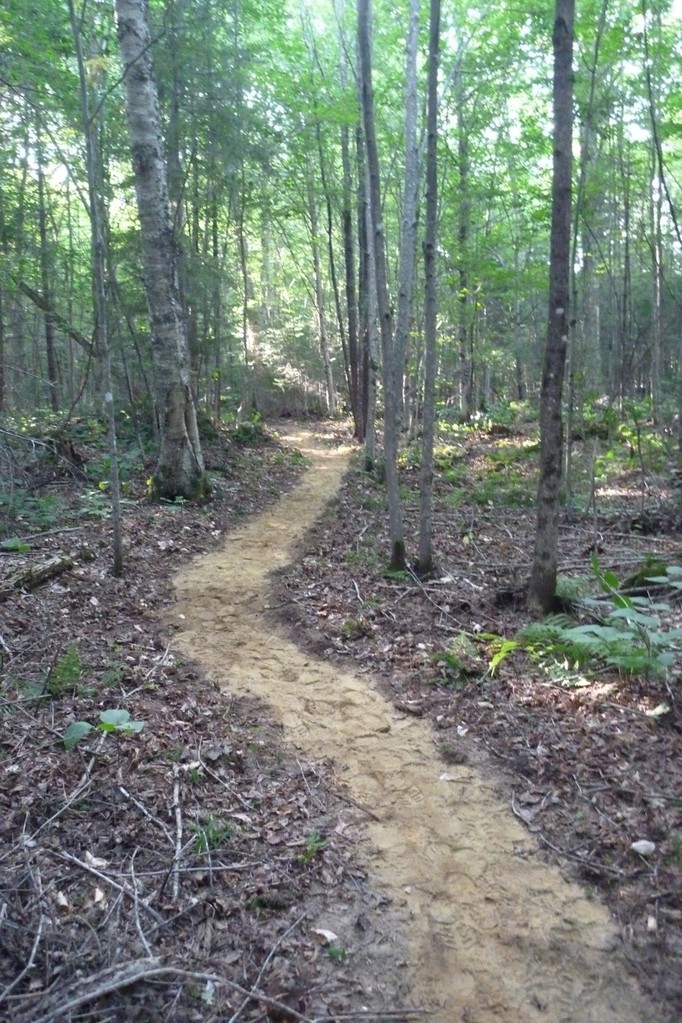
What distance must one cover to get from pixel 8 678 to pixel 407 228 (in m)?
7.68

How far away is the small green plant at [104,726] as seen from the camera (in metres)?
4.72

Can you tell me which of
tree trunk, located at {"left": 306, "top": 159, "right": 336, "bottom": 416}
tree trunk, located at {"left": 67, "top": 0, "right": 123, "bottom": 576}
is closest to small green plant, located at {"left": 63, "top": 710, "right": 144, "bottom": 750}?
tree trunk, located at {"left": 67, "top": 0, "right": 123, "bottom": 576}

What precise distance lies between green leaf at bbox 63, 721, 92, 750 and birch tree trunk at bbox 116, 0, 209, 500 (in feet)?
23.4

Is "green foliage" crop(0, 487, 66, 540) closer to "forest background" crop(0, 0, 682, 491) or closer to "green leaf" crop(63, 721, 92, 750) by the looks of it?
"forest background" crop(0, 0, 682, 491)

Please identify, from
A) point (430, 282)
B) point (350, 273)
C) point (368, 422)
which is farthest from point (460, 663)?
point (350, 273)

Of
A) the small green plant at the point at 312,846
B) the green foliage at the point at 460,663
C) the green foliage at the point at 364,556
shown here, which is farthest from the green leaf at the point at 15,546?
the small green plant at the point at 312,846

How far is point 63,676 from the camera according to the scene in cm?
546

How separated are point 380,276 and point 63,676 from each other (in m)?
5.56

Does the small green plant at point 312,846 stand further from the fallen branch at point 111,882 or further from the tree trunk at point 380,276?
the tree trunk at point 380,276

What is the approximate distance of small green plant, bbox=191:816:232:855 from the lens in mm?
4047

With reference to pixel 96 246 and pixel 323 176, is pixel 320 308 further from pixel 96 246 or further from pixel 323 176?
pixel 96 246

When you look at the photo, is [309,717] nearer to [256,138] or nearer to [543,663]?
[543,663]

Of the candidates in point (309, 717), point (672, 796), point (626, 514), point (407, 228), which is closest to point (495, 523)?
point (626, 514)

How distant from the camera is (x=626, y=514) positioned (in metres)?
11.1
